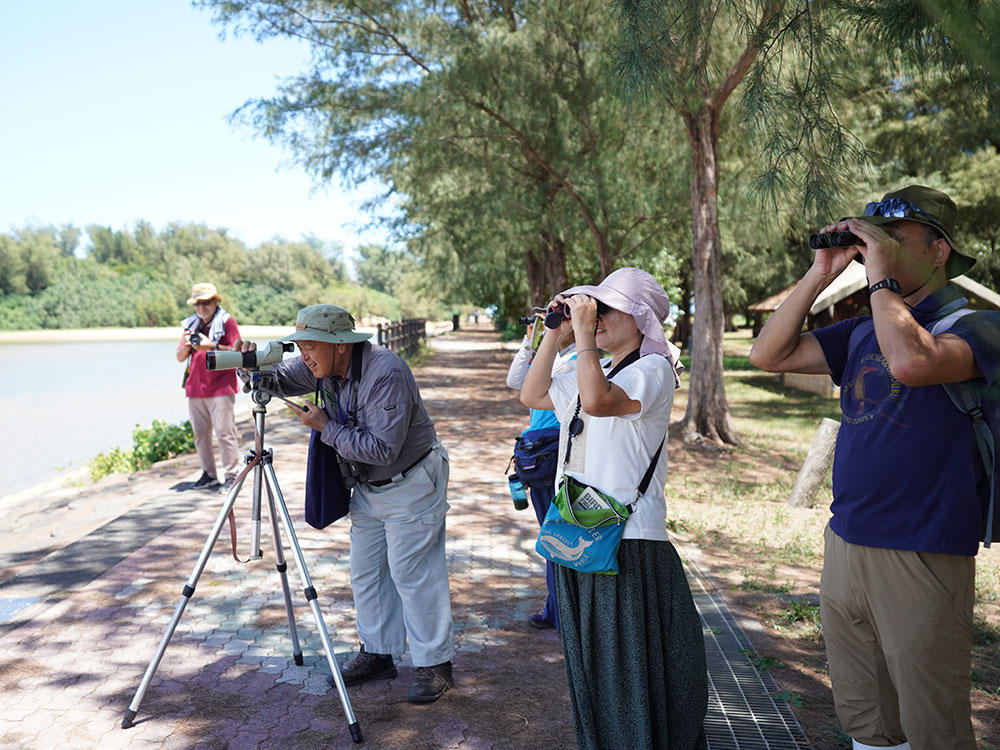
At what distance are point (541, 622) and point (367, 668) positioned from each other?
1154 mm

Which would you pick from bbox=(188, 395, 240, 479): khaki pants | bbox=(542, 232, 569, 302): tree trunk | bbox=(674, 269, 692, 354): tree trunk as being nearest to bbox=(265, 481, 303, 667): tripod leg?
bbox=(188, 395, 240, 479): khaki pants

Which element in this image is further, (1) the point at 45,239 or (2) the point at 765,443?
(1) the point at 45,239

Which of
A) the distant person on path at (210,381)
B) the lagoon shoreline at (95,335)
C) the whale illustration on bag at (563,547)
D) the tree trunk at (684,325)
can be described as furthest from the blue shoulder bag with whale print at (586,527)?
the lagoon shoreline at (95,335)

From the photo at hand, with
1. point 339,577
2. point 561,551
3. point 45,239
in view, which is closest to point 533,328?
point 561,551

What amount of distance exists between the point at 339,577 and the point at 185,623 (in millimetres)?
1134

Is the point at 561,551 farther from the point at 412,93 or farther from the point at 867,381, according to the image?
the point at 412,93

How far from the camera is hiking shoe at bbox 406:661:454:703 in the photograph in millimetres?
3703

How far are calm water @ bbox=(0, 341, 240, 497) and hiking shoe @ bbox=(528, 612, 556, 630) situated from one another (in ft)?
33.9

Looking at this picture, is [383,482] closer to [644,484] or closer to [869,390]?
[644,484]

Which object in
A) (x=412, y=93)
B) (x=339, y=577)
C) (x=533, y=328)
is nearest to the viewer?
(x=533, y=328)

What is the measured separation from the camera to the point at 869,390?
93.6 inches

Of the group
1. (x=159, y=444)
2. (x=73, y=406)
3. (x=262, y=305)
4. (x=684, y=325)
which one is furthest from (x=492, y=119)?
(x=262, y=305)

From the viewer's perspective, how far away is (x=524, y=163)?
648 inches

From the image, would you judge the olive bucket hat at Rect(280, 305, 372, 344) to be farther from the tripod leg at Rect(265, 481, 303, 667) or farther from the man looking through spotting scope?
the tripod leg at Rect(265, 481, 303, 667)
